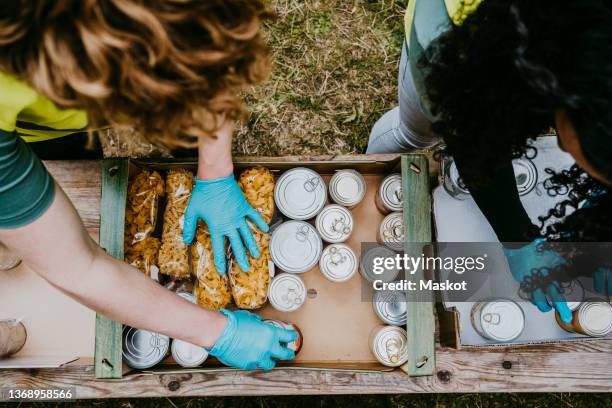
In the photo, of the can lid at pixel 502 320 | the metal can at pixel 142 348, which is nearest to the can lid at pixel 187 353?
the metal can at pixel 142 348

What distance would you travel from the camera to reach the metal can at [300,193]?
1447 millimetres

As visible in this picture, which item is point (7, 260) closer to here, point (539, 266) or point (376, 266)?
point (376, 266)

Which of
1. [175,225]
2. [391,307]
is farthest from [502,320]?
[175,225]

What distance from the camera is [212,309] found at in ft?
4.54

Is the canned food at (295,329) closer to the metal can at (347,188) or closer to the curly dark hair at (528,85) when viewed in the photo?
the metal can at (347,188)

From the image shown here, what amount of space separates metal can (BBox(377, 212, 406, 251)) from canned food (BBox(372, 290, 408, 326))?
161 mm

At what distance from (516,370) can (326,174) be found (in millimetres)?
978

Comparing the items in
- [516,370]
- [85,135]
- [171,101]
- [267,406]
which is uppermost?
[85,135]

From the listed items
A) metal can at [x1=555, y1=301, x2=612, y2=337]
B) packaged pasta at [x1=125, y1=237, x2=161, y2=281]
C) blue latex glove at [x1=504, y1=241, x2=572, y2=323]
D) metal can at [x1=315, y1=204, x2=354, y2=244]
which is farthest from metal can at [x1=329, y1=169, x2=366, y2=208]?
metal can at [x1=555, y1=301, x2=612, y2=337]

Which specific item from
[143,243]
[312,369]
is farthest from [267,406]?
[143,243]

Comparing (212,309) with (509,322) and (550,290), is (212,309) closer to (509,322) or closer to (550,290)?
(509,322)

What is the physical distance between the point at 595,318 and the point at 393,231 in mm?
728

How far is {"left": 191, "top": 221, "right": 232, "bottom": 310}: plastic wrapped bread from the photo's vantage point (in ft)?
4.77

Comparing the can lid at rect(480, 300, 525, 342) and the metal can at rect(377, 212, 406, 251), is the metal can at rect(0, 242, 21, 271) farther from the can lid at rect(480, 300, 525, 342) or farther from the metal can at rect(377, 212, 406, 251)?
the can lid at rect(480, 300, 525, 342)
